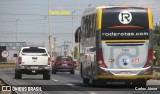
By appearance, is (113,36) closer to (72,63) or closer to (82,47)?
(82,47)

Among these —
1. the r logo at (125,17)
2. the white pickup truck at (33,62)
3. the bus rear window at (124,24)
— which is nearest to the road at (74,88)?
the white pickup truck at (33,62)

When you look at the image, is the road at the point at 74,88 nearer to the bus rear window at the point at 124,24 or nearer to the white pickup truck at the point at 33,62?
the white pickup truck at the point at 33,62

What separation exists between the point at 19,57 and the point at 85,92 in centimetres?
1340

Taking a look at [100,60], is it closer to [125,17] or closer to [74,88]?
[74,88]

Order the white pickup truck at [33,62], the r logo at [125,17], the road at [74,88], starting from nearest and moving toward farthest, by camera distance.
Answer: the road at [74,88]
the r logo at [125,17]
the white pickup truck at [33,62]

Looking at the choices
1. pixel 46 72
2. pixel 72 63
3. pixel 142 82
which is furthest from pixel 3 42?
pixel 142 82

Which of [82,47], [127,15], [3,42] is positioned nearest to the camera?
[127,15]

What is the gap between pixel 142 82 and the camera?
27984 mm

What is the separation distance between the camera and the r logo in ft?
89.4

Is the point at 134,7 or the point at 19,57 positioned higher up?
the point at 134,7

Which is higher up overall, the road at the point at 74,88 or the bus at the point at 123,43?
the bus at the point at 123,43

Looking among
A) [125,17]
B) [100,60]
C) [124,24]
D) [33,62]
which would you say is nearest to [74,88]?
[100,60]

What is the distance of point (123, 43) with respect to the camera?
90.2ft

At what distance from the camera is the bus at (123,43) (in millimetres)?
27297
